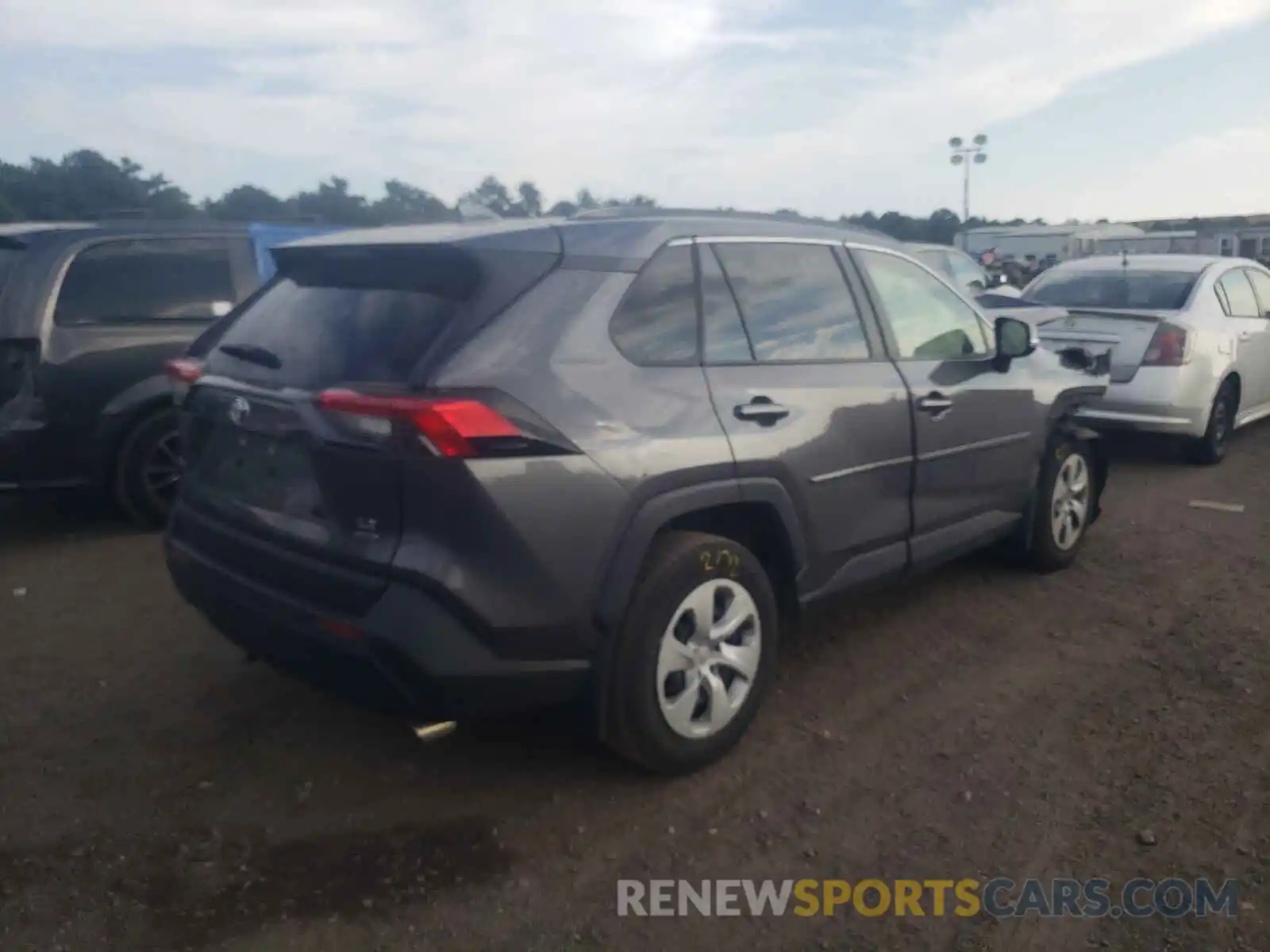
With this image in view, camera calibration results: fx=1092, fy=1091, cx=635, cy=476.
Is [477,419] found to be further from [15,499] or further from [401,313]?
[15,499]

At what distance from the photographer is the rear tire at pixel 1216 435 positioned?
8.14 metres

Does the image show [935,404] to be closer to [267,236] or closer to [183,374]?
[183,374]

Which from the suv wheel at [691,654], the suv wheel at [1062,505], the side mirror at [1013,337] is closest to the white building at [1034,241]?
the suv wheel at [1062,505]

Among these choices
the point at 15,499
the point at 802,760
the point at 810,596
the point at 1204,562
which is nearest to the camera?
the point at 802,760

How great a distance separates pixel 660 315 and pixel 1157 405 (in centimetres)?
564

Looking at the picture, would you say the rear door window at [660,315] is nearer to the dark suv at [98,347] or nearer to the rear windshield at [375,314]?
the rear windshield at [375,314]

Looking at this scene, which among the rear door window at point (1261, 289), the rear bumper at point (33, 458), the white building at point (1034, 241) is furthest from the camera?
the white building at point (1034, 241)

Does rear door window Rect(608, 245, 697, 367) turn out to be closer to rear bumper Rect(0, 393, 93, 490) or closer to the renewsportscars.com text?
the renewsportscars.com text

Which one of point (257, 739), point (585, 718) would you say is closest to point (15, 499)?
point (257, 739)

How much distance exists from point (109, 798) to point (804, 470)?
2.46 metres

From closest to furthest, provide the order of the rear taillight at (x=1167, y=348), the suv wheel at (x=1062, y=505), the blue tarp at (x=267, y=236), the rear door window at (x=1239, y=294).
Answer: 1. the suv wheel at (x=1062, y=505)
2. the blue tarp at (x=267, y=236)
3. the rear taillight at (x=1167, y=348)
4. the rear door window at (x=1239, y=294)

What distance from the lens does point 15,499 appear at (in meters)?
7.38

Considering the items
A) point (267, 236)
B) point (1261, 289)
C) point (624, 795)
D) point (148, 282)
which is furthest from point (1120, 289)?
point (148, 282)

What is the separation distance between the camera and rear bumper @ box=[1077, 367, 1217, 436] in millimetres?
7746
